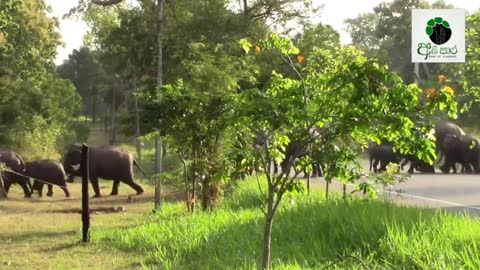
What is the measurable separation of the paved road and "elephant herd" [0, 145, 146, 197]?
22.1 ft

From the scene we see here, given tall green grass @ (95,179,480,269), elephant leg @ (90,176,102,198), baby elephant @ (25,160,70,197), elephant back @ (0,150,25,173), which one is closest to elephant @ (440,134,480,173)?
elephant leg @ (90,176,102,198)

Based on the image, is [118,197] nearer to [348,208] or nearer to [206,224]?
[206,224]

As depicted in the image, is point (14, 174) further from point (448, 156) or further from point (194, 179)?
point (448, 156)

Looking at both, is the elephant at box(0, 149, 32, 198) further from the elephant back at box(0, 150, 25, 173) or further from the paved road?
the paved road

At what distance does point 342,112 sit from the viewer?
5590 mm

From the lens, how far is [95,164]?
22.0 metres

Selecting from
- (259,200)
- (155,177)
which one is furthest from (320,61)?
(155,177)

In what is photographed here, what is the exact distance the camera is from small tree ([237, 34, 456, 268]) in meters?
5.35

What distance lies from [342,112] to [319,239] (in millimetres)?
2946

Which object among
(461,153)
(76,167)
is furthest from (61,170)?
(461,153)

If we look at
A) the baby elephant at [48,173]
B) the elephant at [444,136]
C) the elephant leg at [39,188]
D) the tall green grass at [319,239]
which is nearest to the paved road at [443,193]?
Result: the tall green grass at [319,239]

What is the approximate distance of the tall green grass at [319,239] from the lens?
6.68 meters

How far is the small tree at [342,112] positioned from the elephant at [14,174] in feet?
51.4

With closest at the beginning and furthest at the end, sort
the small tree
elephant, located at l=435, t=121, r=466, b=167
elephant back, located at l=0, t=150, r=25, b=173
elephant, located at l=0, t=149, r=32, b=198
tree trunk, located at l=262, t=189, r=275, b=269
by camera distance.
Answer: the small tree, tree trunk, located at l=262, t=189, r=275, b=269, elephant, located at l=0, t=149, r=32, b=198, elephant back, located at l=0, t=150, r=25, b=173, elephant, located at l=435, t=121, r=466, b=167
